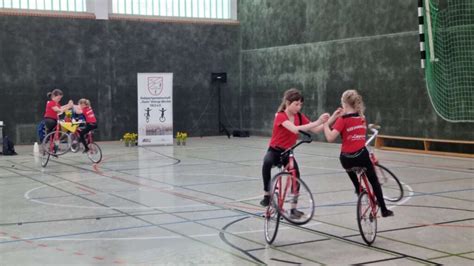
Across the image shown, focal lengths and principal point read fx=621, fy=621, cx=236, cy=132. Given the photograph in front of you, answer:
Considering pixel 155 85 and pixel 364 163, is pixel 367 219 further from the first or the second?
pixel 155 85

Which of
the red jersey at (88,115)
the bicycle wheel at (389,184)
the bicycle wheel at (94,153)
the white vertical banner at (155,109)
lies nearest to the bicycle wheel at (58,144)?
the bicycle wheel at (94,153)

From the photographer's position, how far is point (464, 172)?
13.4 metres

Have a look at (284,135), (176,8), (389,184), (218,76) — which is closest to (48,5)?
(176,8)

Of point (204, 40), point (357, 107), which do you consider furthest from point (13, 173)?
point (204, 40)

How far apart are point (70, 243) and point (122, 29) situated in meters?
18.2

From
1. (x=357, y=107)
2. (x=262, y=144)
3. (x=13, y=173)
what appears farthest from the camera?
(x=262, y=144)

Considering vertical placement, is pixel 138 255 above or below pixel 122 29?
below

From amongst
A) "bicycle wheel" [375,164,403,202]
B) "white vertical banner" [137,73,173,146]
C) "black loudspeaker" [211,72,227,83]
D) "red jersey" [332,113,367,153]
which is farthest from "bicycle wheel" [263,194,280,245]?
"black loudspeaker" [211,72,227,83]

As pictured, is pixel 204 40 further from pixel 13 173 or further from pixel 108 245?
pixel 108 245

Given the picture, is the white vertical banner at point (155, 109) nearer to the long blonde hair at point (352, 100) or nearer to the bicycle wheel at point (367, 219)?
the long blonde hair at point (352, 100)

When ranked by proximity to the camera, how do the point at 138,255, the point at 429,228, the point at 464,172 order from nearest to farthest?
the point at 138,255 < the point at 429,228 < the point at 464,172

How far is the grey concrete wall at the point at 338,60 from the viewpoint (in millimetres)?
18688

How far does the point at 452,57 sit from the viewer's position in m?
17.2

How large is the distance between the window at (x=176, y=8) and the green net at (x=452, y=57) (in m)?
11.3
